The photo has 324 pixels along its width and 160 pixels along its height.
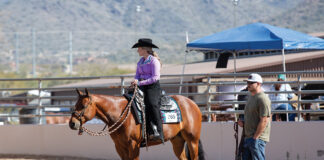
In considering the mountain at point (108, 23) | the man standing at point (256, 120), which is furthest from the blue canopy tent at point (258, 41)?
the mountain at point (108, 23)

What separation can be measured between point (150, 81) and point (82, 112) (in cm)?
129

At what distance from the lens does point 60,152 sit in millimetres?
12703

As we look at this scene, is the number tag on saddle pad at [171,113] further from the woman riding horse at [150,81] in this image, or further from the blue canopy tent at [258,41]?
the blue canopy tent at [258,41]

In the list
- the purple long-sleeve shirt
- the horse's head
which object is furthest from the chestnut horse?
the purple long-sleeve shirt

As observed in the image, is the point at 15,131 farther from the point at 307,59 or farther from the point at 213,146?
the point at 307,59

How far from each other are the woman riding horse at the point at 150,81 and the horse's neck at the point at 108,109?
0.51 meters

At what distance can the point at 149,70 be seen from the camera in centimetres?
876

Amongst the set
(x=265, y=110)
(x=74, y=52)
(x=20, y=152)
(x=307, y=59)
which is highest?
(x=74, y=52)

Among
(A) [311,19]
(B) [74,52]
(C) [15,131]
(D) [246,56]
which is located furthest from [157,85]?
(B) [74,52]

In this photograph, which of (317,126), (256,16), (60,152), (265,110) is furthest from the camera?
(256,16)

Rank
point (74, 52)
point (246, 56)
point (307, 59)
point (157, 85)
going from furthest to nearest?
point (74, 52), point (246, 56), point (307, 59), point (157, 85)

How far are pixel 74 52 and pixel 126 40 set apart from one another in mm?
19999

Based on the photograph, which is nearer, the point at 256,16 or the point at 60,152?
the point at 60,152

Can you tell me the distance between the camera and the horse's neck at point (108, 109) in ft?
28.0
